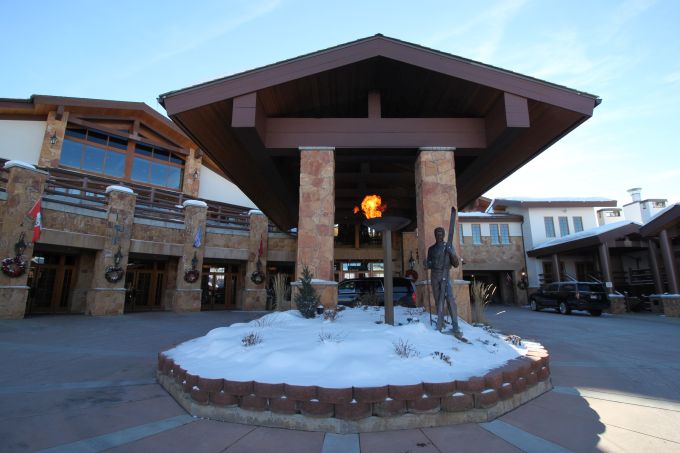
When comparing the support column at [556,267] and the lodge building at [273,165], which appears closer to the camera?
the lodge building at [273,165]

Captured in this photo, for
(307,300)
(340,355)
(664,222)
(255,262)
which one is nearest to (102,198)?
(255,262)

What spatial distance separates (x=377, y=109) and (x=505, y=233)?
22.7 metres

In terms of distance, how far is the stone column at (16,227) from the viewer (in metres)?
11.9

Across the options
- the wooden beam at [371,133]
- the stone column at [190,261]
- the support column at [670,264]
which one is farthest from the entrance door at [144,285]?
the support column at [670,264]

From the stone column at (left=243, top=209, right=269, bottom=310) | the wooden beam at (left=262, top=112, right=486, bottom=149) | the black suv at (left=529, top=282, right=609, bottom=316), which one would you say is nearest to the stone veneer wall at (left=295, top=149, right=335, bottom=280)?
the wooden beam at (left=262, top=112, right=486, bottom=149)

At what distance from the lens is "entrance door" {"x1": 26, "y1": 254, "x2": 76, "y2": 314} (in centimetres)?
1595

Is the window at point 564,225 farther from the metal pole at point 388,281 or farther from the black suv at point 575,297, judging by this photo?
the metal pole at point 388,281

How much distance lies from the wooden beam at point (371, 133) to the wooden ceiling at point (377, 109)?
25mm

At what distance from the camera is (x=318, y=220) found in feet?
27.2

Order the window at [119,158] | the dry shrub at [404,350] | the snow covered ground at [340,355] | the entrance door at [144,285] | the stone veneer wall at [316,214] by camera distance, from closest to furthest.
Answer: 1. the snow covered ground at [340,355]
2. the dry shrub at [404,350]
3. the stone veneer wall at [316,214]
4. the entrance door at [144,285]
5. the window at [119,158]

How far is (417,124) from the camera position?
8.79m

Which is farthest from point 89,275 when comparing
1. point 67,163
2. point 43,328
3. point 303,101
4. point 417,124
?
point 417,124

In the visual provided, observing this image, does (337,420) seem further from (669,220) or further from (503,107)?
(669,220)

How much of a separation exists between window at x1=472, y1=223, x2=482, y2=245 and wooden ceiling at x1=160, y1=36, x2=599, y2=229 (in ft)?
57.3
